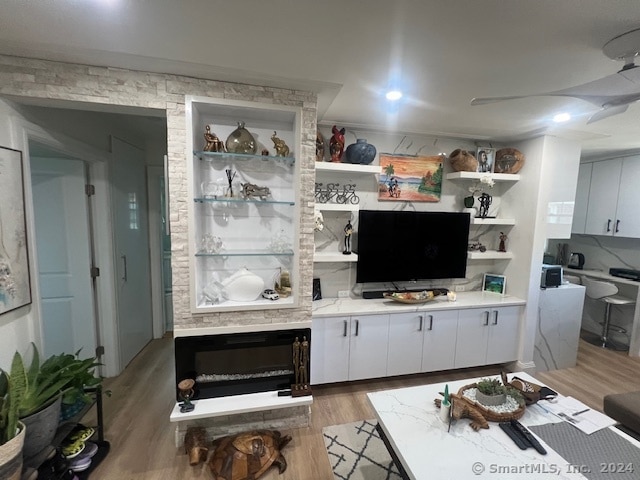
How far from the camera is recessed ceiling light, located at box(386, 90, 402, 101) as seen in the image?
195 centimetres

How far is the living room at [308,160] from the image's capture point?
5.44 feet

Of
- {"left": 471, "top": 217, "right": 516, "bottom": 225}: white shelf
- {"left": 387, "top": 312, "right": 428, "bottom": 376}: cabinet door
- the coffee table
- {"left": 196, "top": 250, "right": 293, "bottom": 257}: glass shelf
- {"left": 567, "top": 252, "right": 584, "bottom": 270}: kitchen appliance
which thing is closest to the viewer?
the coffee table

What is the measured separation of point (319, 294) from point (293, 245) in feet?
2.90

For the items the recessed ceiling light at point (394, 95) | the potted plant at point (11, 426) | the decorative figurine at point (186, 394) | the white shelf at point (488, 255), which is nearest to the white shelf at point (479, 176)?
the white shelf at point (488, 255)

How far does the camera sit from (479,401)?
1621 mm

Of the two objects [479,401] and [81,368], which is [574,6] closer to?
[479,401]

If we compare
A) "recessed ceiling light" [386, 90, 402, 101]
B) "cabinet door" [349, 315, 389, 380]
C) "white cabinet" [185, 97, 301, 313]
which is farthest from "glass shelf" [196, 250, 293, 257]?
"recessed ceiling light" [386, 90, 402, 101]

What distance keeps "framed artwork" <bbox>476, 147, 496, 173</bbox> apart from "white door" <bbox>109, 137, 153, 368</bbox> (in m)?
3.62

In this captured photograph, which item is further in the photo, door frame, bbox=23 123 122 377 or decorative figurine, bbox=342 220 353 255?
decorative figurine, bbox=342 220 353 255

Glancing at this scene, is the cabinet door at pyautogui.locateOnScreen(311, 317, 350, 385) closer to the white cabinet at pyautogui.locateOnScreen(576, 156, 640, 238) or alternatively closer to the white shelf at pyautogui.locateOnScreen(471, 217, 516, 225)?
the white shelf at pyautogui.locateOnScreen(471, 217, 516, 225)

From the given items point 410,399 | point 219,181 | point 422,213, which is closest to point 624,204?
point 422,213

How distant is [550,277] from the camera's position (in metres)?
3.10

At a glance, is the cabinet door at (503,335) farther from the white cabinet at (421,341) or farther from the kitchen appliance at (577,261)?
the kitchen appliance at (577,261)

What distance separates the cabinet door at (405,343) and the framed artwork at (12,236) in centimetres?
261
